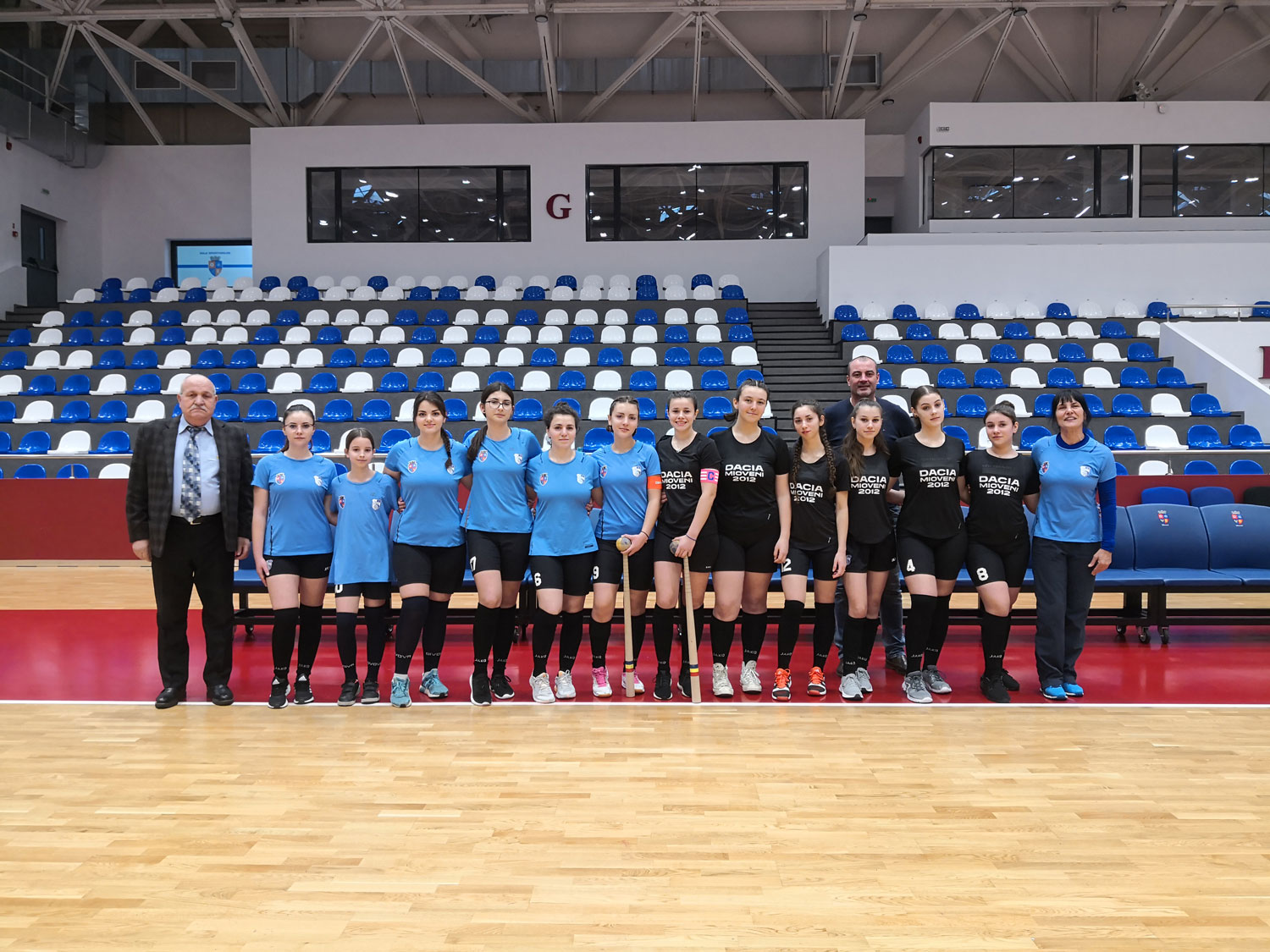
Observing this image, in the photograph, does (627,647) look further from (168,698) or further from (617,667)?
(168,698)

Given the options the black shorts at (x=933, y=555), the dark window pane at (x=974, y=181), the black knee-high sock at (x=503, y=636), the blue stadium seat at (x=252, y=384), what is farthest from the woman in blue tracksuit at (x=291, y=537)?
the dark window pane at (x=974, y=181)

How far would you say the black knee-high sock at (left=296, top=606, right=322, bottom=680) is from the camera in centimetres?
449

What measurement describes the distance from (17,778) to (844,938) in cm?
300

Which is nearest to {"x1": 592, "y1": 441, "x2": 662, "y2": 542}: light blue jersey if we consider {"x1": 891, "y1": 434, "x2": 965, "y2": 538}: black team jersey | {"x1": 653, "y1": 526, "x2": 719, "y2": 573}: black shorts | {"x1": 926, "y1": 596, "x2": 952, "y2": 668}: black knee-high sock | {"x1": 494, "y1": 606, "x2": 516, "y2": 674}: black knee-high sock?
{"x1": 653, "y1": 526, "x2": 719, "y2": 573}: black shorts

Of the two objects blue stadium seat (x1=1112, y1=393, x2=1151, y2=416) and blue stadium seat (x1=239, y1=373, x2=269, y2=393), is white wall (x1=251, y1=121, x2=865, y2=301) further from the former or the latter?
blue stadium seat (x1=1112, y1=393, x2=1151, y2=416)

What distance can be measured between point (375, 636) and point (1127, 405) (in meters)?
9.43

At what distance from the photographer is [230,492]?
4477 mm

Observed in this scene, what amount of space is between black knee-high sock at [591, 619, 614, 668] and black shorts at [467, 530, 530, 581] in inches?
18.5

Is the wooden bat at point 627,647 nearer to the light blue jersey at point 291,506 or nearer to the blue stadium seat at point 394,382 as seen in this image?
the light blue jersey at point 291,506

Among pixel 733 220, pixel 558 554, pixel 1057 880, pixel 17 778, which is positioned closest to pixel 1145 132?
pixel 733 220

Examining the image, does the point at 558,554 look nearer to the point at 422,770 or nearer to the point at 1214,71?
the point at 422,770

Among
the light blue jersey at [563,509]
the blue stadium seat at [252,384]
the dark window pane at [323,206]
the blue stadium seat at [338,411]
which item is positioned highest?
the dark window pane at [323,206]

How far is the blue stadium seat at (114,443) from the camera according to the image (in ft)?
33.9

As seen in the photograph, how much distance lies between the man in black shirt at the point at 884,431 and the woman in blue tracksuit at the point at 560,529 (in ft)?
4.44
